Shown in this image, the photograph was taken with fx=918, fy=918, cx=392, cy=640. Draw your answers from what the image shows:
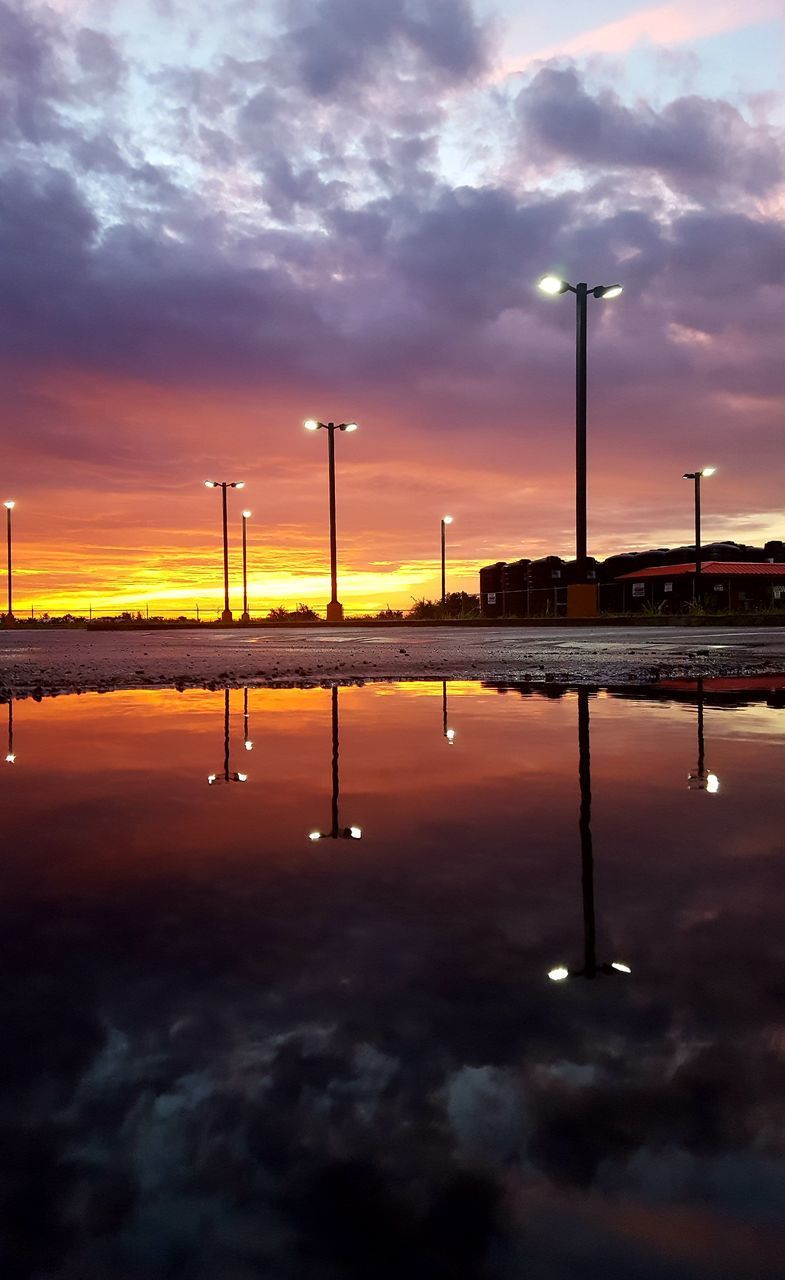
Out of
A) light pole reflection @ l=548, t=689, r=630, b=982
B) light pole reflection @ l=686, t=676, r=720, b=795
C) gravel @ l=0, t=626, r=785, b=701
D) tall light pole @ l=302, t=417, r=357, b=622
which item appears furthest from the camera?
tall light pole @ l=302, t=417, r=357, b=622

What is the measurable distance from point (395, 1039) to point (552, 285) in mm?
21708

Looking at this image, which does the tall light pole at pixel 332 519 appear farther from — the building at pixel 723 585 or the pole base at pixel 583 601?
the building at pixel 723 585

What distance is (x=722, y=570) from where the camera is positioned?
2335 inches

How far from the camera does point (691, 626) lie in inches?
845

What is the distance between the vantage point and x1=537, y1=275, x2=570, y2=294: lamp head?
20.9 m

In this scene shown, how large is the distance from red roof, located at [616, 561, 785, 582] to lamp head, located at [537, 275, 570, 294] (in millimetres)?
40938

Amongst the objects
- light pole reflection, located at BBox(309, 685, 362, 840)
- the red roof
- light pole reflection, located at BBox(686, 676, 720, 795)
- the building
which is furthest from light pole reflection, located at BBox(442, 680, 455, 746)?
the red roof

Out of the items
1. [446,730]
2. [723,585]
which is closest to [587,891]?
[446,730]

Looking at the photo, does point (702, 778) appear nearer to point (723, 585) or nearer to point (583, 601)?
point (583, 601)

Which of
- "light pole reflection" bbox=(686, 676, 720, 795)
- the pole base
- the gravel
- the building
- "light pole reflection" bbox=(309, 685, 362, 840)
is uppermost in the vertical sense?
the building

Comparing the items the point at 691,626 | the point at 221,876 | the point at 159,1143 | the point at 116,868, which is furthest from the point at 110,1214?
the point at 691,626

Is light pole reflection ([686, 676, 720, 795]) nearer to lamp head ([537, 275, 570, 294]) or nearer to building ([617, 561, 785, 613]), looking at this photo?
lamp head ([537, 275, 570, 294])

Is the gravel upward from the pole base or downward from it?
downward

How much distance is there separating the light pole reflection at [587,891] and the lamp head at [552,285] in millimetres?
18876
